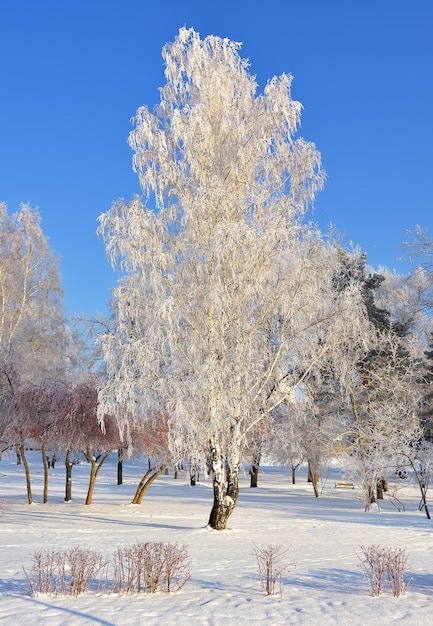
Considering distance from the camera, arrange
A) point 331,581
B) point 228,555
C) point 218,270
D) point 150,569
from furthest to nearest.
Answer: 1. point 218,270
2. point 228,555
3. point 331,581
4. point 150,569

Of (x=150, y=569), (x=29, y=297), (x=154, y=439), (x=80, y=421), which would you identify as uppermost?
(x=29, y=297)

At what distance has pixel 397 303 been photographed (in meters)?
35.9

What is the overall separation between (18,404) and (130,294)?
363 inches

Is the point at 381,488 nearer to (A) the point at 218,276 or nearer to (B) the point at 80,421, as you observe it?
(B) the point at 80,421

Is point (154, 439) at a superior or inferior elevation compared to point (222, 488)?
superior

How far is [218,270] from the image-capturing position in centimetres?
1467

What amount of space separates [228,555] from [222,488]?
13.1 ft

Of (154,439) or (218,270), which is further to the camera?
(154,439)

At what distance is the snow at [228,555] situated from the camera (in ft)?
21.0

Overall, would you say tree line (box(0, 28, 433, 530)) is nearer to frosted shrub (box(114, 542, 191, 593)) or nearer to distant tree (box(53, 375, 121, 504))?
distant tree (box(53, 375, 121, 504))

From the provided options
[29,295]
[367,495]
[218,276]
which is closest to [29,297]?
[29,295]

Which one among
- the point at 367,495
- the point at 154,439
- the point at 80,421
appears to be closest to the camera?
the point at 154,439

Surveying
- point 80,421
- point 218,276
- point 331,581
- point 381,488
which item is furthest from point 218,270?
point 381,488

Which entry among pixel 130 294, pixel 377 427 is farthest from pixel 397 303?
pixel 130 294
